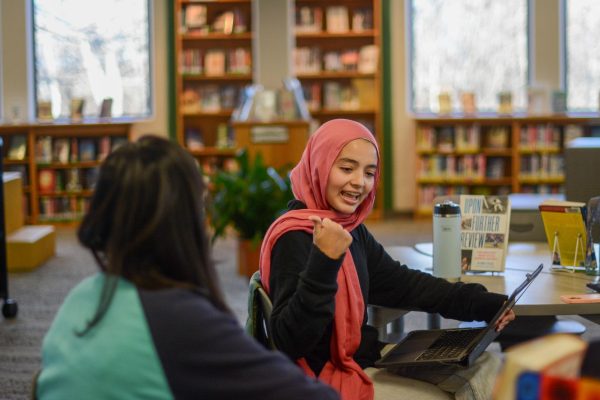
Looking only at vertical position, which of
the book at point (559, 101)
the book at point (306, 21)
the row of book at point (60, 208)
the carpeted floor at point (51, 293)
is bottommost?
the carpeted floor at point (51, 293)

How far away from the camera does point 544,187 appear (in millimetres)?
9930

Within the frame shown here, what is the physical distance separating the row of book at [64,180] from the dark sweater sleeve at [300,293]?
7944 millimetres

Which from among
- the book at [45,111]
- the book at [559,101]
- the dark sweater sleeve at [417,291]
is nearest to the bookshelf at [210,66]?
the book at [45,111]

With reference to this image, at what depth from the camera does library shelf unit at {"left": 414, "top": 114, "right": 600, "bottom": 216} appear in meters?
9.80

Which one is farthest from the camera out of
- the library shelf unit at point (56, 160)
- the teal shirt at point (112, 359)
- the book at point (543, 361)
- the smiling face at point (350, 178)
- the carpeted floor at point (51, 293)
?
the library shelf unit at point (56, 160)

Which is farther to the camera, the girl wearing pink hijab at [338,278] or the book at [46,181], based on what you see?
the book at [46,181]

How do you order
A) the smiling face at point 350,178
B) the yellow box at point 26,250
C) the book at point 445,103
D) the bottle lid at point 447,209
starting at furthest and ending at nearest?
the book at point 445,103, the yellow box at point 26,250, the bottle lid at point 447,209, the smiling face at point 350,178

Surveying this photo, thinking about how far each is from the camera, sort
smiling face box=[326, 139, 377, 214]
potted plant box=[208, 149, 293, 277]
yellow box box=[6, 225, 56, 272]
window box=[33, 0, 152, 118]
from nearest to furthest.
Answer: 1. smiling face box=[326, 139, 377, 214]
2. potted plant box=[208, 149, 293, 277]
3. yellow box box=[6, 225, 56, 272]
4. window box=[33, 0, 152, 118]

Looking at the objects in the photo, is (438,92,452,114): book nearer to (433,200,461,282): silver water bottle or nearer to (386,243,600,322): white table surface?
(386,243,600,322): white table surface

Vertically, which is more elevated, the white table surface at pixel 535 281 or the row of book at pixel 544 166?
the row of book at pixel 544 166

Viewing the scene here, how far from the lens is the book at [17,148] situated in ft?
32.3

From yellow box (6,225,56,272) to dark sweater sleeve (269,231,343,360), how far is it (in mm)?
5322

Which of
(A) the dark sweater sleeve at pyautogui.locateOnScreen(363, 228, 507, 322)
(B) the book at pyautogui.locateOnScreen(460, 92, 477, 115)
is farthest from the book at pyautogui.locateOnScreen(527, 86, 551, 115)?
(A) the dark sweater sleeve at pyautogui.locateOnScreen(363, 228, 507, 322)

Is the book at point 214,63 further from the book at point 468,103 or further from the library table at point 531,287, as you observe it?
the library table at point 531,287
